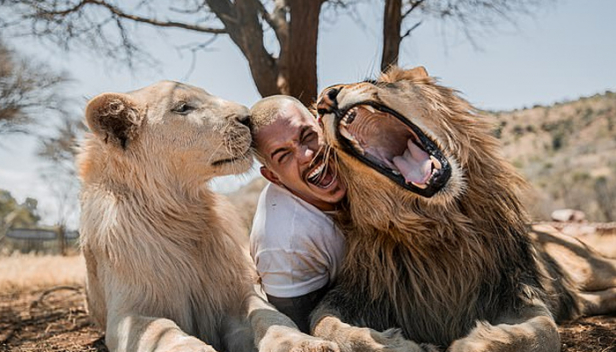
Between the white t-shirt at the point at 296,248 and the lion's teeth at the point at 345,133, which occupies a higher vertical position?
the lion's teeth at the point at 345,133

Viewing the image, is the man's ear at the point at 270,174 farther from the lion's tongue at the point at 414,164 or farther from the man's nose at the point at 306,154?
the lion's tongue at the point at 414,164

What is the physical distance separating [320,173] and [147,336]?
1.15m

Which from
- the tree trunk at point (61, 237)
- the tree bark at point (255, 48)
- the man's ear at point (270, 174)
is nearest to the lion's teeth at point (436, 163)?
the man's ear at point (270, 174)

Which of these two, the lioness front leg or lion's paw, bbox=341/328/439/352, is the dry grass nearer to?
the lioness front leg

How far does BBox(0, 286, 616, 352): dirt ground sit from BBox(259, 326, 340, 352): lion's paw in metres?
1.29

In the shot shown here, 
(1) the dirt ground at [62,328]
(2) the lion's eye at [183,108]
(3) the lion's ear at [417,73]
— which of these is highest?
(3) the lion's ear at [417,73]

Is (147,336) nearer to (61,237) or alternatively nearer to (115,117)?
(115,117)

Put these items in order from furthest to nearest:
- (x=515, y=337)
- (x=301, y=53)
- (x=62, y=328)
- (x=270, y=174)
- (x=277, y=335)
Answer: (x=301, y=53) → (x=62, y=328) → (x=270, y=174) → (x=277, y=335) → (x=515, y=337)

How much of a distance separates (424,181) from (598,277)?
6.42 ft

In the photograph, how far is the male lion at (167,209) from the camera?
9.26 feet

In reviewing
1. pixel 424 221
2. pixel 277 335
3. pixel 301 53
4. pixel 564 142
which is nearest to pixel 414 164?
pixel 424 221

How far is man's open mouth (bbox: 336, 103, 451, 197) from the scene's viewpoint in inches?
98.9

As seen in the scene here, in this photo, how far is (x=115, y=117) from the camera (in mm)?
2924

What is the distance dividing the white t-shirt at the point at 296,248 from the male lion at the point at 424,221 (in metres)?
0.13
